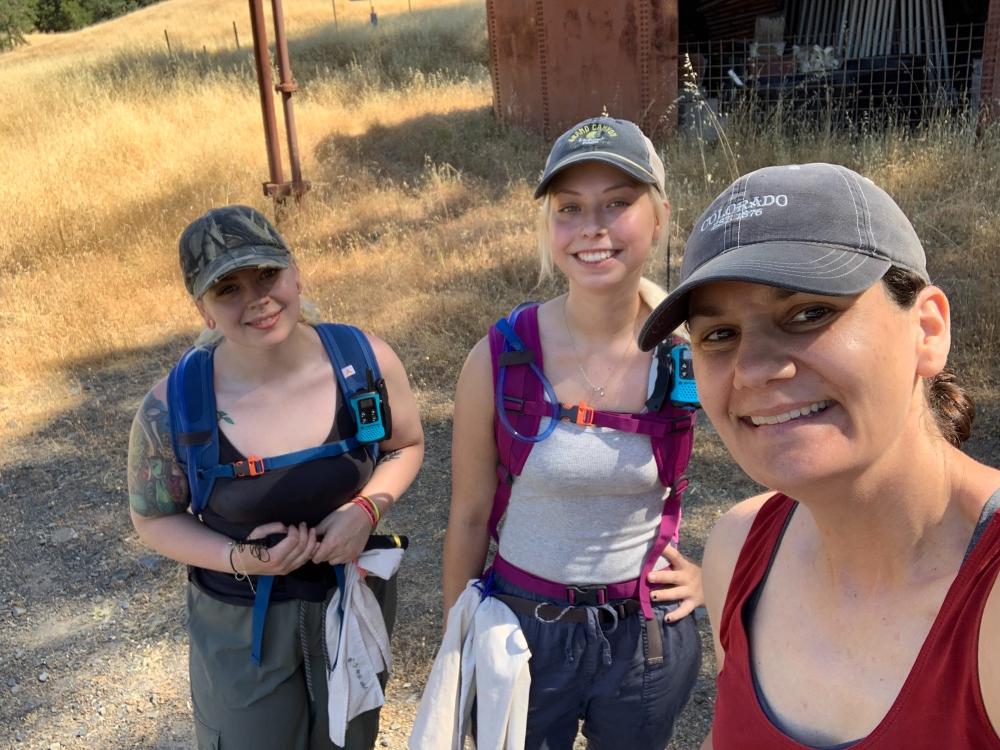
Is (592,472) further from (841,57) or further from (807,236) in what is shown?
(841,57)

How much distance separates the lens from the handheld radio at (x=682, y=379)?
1993mm

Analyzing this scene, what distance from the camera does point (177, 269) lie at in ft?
25.9

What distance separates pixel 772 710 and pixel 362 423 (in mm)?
1297

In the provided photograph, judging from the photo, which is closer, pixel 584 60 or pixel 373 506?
pixel 373 506

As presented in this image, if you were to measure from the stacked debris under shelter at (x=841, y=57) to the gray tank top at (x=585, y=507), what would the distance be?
6468mm

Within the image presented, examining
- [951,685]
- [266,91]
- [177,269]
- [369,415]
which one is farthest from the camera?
[266,91]

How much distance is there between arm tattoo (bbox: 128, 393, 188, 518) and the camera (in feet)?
7.17

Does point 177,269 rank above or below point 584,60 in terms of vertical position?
below

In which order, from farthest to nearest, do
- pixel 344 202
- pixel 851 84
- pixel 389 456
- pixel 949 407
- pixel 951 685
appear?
1. pixel 851 84
2. pixel 344 202
3. pixel 389 456
4. pixel 949 407
5. pixel 951 685

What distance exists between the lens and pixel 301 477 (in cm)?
221

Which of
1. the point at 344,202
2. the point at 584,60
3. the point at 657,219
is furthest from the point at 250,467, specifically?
the point at 584,60

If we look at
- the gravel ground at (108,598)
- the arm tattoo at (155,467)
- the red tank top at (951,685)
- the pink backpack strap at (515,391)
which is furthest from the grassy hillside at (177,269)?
the red tank top at (951,685)

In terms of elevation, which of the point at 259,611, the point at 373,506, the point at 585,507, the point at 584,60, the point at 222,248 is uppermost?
the point at 222,248

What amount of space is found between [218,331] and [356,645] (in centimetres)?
92
